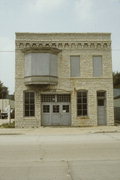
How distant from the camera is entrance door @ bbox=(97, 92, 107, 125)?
29281 mm

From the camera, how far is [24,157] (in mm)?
11609

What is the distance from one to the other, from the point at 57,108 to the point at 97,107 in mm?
3816

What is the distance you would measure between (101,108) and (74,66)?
4789 millimetres

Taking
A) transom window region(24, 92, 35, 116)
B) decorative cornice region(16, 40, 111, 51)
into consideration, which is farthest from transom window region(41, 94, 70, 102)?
decorative cornice region(16, 40, 111, 51)

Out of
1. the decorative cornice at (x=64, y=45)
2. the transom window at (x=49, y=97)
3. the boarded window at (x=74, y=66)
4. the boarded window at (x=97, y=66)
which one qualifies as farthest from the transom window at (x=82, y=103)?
the decorative cornice at (x=64, y=45)

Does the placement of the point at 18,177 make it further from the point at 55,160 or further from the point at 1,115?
the point at 1,115

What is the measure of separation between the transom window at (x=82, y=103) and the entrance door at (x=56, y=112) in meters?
0.97

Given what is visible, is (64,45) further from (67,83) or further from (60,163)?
(60,163)

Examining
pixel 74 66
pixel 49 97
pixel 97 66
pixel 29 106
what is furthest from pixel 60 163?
pixel 97 66

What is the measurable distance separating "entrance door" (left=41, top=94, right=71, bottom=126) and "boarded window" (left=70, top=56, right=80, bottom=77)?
8.46 ft

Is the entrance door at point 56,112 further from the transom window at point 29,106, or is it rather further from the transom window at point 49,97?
the transom window at point 29,106

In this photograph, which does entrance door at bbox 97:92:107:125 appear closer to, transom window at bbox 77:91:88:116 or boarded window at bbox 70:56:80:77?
transom window at bbox 77:91:88:116

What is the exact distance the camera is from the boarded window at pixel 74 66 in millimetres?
29094

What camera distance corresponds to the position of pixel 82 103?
29141 millimetres
